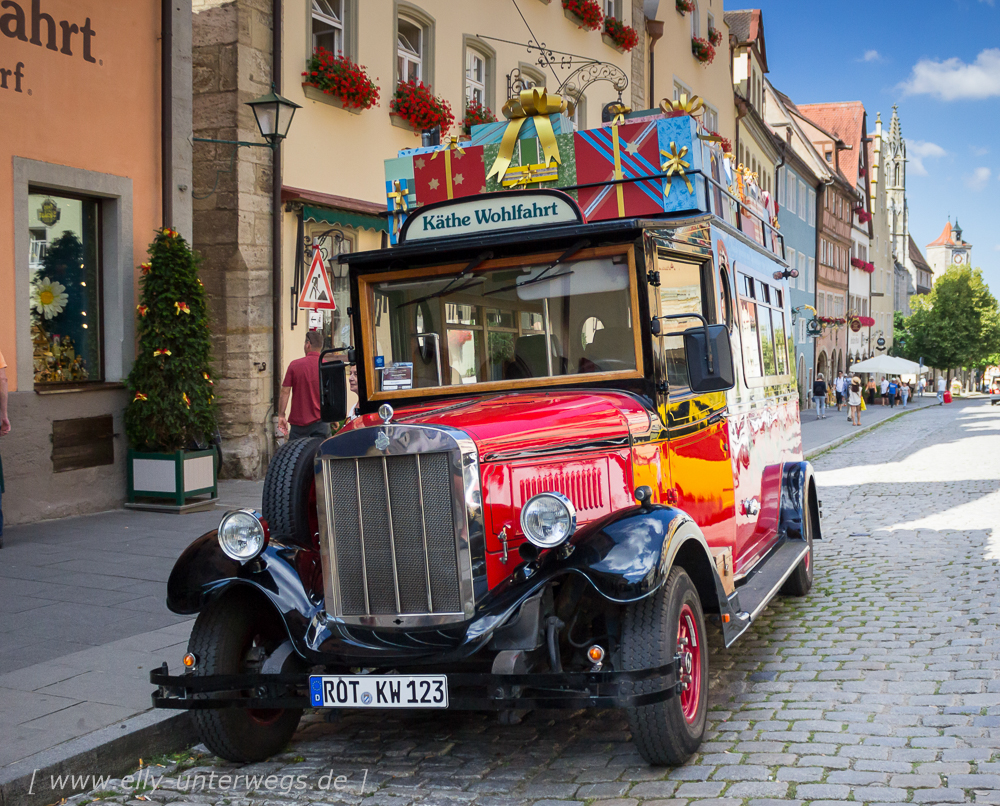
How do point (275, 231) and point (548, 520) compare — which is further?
point (275, 231)

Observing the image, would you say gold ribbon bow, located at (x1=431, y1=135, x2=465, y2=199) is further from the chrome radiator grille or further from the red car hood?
the chrome radiator grille

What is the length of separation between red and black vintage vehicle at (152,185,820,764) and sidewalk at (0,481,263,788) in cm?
67

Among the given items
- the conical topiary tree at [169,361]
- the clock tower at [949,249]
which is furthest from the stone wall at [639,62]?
the clock tower at [949,249]

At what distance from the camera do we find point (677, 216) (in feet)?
18.7

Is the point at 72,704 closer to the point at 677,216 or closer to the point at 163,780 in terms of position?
the point at 163,780

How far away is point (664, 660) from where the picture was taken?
13.4 ft

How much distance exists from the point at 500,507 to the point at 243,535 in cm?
115

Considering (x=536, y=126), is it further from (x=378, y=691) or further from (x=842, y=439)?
(x=842, y=439)

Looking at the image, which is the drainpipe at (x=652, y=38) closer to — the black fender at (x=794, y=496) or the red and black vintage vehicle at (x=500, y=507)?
the black fender at (x=794, y=496)

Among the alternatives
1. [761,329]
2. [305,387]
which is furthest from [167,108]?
[761,329]

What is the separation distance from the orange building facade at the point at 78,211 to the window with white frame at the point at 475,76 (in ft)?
23.7

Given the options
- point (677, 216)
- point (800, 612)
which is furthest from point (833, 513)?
point (677, 216)

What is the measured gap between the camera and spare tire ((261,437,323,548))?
4.81 meters

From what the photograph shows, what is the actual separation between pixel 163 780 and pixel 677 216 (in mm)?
3719
